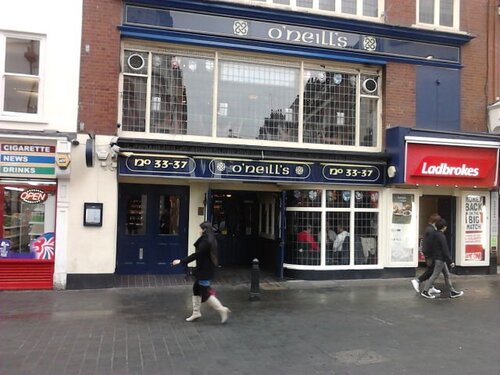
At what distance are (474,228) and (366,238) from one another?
334cm

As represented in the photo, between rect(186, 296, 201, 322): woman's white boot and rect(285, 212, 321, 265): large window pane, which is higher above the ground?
rect(285, 212, 321, 265): large window pane

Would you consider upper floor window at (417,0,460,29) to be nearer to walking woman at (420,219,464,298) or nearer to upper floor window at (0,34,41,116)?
walking woman at (420,219,464,298)

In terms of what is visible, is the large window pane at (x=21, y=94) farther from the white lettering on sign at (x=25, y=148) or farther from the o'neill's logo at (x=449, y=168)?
the o'neill's logo at (x=449, y=168)

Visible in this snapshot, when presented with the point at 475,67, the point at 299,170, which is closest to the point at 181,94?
the point at 299,170

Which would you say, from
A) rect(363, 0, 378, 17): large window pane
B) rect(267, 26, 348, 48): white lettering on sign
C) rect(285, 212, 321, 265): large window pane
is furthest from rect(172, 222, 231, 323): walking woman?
rect(363, 0, 378, 17): large window pane

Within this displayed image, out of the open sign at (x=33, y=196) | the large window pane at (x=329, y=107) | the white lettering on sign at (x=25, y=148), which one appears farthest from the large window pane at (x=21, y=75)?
the large window pane at (x=329, y=107)

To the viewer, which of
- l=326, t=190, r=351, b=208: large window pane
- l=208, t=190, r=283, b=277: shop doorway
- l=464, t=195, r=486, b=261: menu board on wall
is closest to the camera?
l=326, t=190, r=351, b=208: large window pane

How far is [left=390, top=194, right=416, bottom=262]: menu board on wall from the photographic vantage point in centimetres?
1265

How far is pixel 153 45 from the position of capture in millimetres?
11234

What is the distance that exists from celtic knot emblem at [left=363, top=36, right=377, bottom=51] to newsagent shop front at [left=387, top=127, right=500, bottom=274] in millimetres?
2173

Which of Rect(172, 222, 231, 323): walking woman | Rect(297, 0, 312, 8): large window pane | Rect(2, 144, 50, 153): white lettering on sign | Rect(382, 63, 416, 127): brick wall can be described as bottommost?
Rect(172, 222, 231, 323): walking woman

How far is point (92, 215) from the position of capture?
1048cm

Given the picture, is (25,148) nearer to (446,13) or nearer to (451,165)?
(451,165)

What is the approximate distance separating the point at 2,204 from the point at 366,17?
32.5 feet
